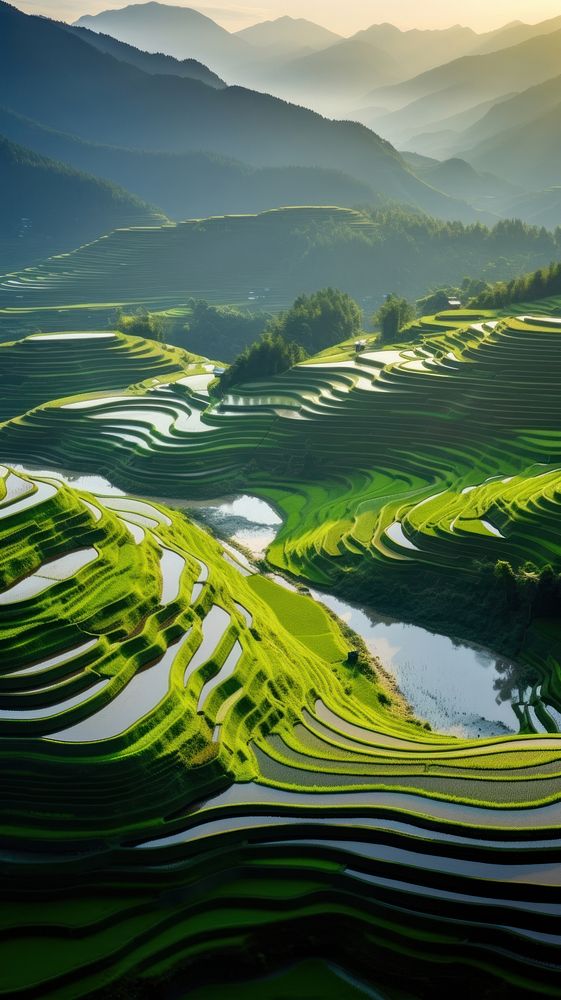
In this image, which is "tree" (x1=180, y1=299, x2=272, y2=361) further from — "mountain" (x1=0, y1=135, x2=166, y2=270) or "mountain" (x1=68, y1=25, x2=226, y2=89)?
"mountain" (x1=68, y1=25, x2=226, y2=89)

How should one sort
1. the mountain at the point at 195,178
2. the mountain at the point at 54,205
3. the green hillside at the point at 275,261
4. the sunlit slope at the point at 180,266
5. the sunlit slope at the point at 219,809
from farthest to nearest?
the mountain at the point at 195,178 < the mountain at the point at 54,205 < the green hillside at the point at 275,261 < the sunlit slope at the point at 180,266 < the sunlit slope at the point at 219,809

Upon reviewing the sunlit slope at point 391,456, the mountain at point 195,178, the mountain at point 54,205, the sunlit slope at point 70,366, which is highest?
the mountain at point 195,178

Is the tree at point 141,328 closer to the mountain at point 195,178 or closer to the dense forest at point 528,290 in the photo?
the dense forest at point 528,290

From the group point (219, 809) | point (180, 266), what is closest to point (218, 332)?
point (180, 266)

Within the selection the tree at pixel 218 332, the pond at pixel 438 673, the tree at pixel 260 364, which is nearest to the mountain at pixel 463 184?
the tree at pixel 218 332

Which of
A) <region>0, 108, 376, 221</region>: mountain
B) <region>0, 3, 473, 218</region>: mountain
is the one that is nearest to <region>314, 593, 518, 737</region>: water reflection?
<region>0, 108, 376, 221</region>: mountain

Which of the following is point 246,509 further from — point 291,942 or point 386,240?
point 386,240

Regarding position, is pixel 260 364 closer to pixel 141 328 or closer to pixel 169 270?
pixel 141 328
